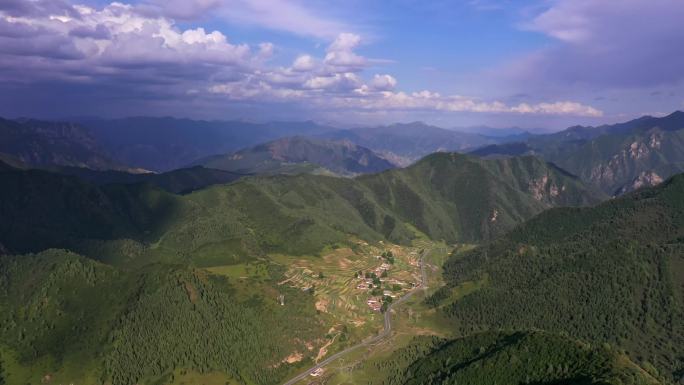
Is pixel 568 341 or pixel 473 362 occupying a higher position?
pixel 568 341

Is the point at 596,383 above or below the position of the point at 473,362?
above

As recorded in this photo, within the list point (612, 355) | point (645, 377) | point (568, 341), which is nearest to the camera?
point (645, 377)

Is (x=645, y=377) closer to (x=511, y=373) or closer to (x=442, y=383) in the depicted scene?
(x=511, y=373)

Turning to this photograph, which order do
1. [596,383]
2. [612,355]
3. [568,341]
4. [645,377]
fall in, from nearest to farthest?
[596,383] → [645,377] → [612,355] → [568,341]

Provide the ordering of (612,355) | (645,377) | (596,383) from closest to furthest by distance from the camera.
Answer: (596,383)
(645,377)
(612,355)

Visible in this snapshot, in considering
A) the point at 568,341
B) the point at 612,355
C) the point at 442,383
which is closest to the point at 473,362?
the point at 442,383

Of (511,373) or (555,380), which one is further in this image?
(511,373)

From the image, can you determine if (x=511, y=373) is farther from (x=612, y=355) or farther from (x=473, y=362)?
(x=612, y=355)

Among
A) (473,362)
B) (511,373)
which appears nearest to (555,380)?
(511,373)

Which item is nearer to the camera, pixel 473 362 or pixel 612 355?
pixel 612 355
